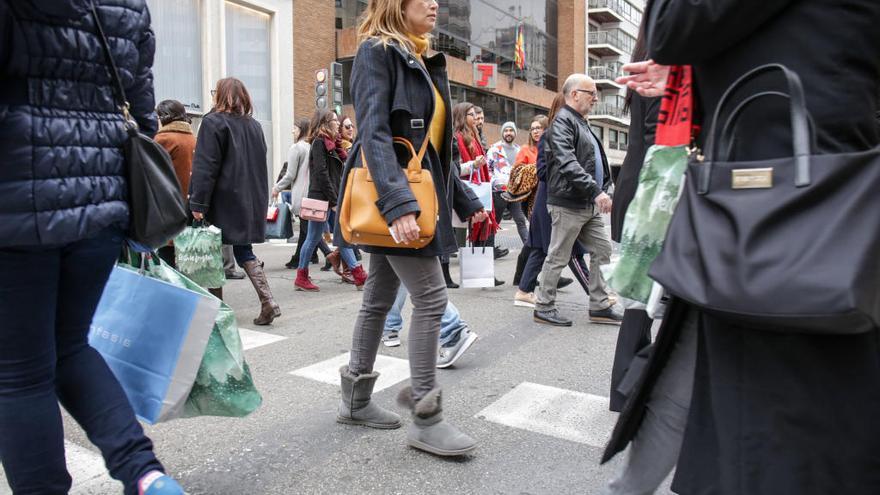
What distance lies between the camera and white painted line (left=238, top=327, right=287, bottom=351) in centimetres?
474

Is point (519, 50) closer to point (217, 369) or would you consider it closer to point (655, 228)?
point (217, 369)

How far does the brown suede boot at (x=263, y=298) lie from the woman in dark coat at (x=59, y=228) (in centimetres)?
344

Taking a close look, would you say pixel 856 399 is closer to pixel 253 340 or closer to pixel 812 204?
pixel 812 204

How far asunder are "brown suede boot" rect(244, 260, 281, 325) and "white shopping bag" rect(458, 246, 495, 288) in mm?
1635

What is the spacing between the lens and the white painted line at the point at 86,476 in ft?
7.98

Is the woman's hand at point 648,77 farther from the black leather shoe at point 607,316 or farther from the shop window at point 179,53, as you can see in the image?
the shop window at point 179,53

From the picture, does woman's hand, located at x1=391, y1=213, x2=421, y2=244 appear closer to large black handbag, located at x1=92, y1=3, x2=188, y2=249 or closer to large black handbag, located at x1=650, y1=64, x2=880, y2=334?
large black handbag, located at x1=92, y1=3, x2=188, y2=249

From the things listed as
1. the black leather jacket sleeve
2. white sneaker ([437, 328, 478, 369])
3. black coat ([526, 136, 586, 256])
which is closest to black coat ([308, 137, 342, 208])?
black coat ([526, 136, 586, 256])

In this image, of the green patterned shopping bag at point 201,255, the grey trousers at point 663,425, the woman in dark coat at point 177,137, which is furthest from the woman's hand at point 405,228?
the woman in dark coat at point 177,137

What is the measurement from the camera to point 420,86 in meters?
2.70

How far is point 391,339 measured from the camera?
466cm

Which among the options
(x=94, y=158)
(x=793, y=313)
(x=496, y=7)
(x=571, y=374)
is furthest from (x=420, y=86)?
(x=496, y=7)

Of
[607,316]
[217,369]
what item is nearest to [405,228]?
[217,369]

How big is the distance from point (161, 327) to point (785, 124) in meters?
1.80
